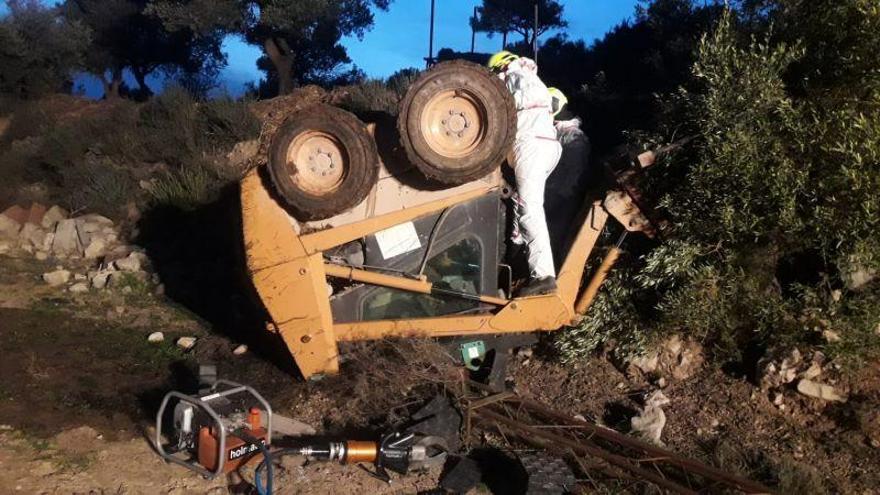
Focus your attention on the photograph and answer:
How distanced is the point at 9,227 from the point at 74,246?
40.8 inches

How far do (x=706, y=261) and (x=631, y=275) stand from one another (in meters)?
0.57

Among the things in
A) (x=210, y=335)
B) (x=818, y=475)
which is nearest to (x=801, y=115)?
(x=818, y=475)

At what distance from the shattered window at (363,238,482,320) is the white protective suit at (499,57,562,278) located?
15.0 inches

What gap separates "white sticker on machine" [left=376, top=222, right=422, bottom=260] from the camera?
5.70 m

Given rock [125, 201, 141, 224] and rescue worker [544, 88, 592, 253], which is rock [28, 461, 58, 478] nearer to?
rescue worker [544, 88, 592, 253]

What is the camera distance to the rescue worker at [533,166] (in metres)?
5.75

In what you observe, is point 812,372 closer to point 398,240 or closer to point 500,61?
point 398,240

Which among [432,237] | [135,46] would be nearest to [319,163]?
[432,237]

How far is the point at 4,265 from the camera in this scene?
897 cm

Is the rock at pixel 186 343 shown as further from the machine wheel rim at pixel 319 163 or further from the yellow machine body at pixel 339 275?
the machine wheel rim at pixel 319 163

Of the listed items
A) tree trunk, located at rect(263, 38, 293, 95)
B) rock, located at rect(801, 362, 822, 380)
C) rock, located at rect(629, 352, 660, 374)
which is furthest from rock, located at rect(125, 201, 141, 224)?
rock, located at rect(801, 362, 822, 380)

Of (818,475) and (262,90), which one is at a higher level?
(262,90)

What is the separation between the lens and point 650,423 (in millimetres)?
5570

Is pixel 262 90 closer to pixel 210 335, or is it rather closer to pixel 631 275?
pixel 210 335
